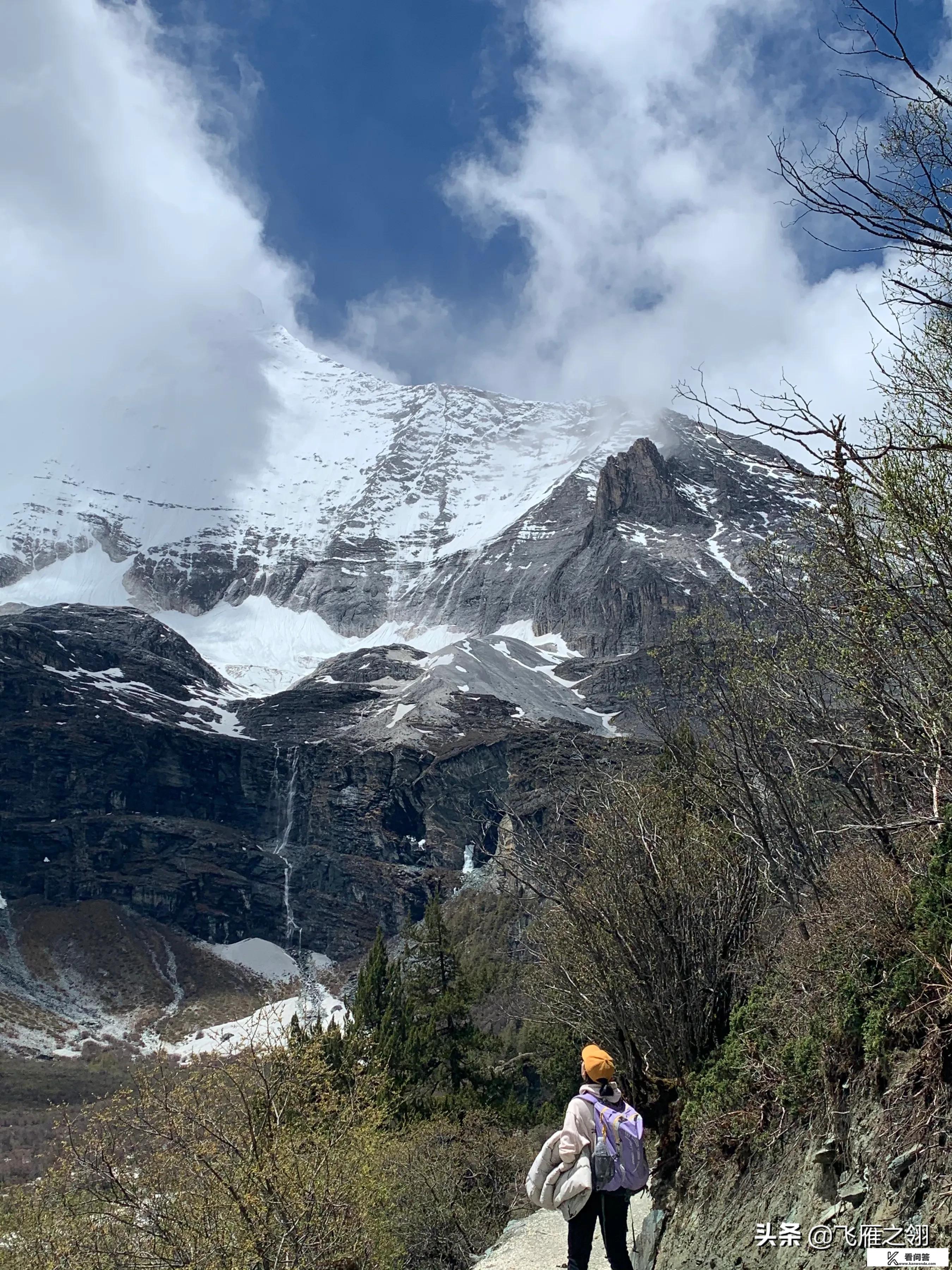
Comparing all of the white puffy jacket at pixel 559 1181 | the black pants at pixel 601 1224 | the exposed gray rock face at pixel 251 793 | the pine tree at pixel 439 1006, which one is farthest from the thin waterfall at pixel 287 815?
the white puffy jacket at pixel 559 1181

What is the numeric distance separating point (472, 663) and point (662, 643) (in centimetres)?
15594

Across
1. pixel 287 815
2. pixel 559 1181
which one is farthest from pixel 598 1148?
pixel 287 815

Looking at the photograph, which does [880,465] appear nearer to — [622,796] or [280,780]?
[622,796]

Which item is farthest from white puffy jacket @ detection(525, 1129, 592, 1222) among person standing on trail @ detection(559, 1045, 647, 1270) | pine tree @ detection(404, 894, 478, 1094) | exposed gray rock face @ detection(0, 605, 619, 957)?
exposed gray rock face @ detection(0, 605, 619, 957)

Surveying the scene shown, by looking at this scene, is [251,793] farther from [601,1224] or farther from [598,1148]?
[598,1148]

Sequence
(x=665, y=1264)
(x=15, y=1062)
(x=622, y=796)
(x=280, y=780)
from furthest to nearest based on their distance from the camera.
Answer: (x=280, y=780), (x=15, y=1062), (x=622, y=796), (x=665, y=1264)

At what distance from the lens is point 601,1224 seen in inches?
246

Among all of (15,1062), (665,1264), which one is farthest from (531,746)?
(665,1264)

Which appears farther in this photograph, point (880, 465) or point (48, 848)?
point (48, 848)

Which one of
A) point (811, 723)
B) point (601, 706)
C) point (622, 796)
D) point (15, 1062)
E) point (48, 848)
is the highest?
point (601, 706)

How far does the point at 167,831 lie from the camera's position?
143250 millimetres

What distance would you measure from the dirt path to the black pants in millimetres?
Result: 3858

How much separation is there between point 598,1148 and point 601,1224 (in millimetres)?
660

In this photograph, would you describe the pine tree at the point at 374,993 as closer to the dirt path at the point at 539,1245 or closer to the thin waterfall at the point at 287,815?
the dirt path at the point at 539,1245
